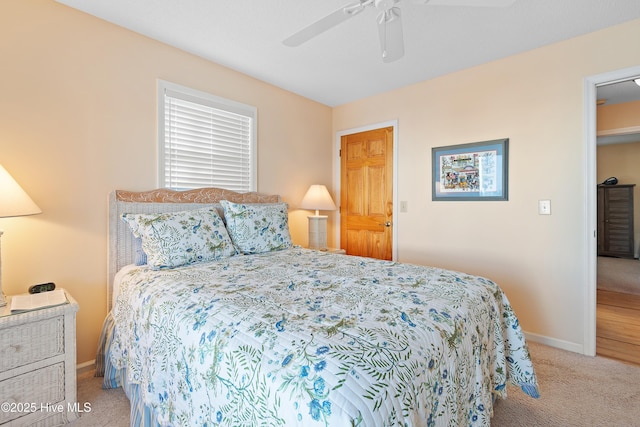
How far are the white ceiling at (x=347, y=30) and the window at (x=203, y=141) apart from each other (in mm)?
412

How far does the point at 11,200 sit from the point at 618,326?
4.79 m

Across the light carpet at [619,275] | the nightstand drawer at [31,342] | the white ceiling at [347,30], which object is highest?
the white ceiling at [347,30]

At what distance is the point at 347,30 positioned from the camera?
221cm

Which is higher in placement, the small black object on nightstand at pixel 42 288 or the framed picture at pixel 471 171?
the framed picture at pixel 471 171

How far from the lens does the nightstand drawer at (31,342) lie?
1414 millimetres

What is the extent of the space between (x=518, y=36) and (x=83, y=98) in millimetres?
3297

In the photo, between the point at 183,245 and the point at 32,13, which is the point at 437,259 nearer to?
the point at 183,245

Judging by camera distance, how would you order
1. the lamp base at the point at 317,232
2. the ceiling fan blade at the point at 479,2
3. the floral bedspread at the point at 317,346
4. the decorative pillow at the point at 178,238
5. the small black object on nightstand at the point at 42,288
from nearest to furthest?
the floral bedspread at the point at 317,346 → the ceiling fan blade at the point at 479,2 → the small black object on nightstand at the point at 42,288 → the decorative pillow at the point at 178,238 → the lamp base at the point at 317,232

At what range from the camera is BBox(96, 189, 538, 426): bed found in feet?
2.60

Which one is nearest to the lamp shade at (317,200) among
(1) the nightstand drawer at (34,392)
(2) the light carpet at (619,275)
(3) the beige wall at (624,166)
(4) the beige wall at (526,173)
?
(4) the beige wall at (526,173)

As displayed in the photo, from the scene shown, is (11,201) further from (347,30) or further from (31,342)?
(347,30)

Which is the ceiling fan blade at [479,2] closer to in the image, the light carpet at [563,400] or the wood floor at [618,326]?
the light carpet at [563,400]

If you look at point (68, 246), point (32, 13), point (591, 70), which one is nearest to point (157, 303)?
point (68, 246)

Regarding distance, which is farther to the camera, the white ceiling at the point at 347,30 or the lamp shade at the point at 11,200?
the white ceiling at the point at 347,30
